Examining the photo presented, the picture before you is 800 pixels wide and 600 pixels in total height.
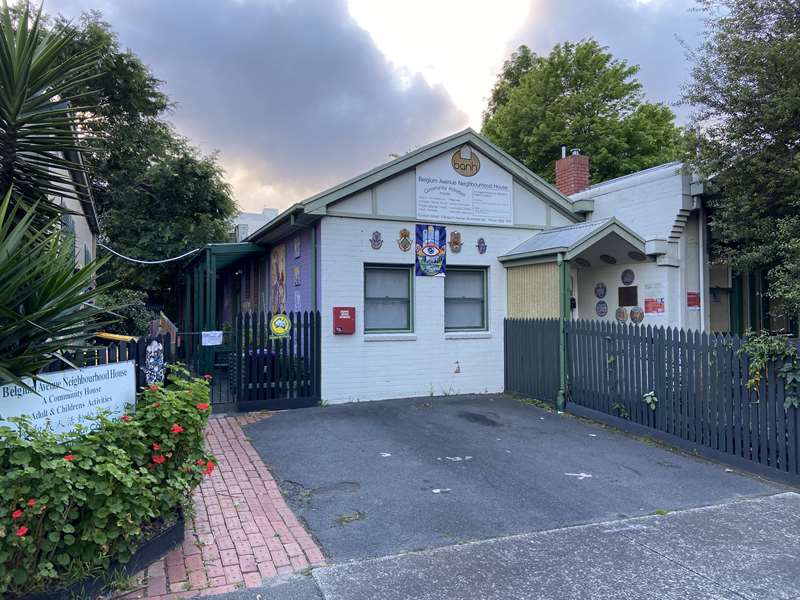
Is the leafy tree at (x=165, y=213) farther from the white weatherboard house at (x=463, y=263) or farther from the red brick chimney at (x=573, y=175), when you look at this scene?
the red brick chimney at (x=573, y=175)

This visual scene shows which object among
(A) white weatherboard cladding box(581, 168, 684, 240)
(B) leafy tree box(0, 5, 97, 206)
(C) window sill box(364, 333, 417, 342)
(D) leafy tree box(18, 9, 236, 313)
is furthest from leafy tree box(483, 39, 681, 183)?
(B) leafy tree box(0, 5, 97, 206)

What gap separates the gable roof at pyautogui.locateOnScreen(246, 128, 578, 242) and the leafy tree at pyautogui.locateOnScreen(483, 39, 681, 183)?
1530 centimetres

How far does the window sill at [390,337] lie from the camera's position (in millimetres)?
9989

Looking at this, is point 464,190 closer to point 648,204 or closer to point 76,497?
point 648,204

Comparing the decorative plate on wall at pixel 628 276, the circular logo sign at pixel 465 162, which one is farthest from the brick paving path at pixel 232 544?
the decorative plate on wall at pixel 628 276

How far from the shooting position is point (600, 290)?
443 inches

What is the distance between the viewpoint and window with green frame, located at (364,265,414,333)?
402 inches

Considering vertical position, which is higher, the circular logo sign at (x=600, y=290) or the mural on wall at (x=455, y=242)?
the mural on wall at (x=455, y=242)

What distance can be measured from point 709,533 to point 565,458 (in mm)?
2189

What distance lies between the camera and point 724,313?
Result: 1170 centimetres

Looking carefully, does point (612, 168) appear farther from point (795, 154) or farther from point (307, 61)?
point (795, 154)

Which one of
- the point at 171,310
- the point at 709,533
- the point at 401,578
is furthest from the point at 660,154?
the point at 401,578

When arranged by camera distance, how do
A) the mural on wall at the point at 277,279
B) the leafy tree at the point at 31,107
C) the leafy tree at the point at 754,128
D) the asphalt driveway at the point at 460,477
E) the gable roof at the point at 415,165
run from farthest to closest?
the mural on wall at the point at 277,279, the gable roof at the point at 415,165, the leafy tree at the point at 754,128, the asphalt driveway at the point at 460,477, the leafy tree at the point at 31,107

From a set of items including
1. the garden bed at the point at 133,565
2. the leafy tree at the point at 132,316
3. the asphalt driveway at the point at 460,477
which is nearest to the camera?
the garden bed at the point at 133,565
